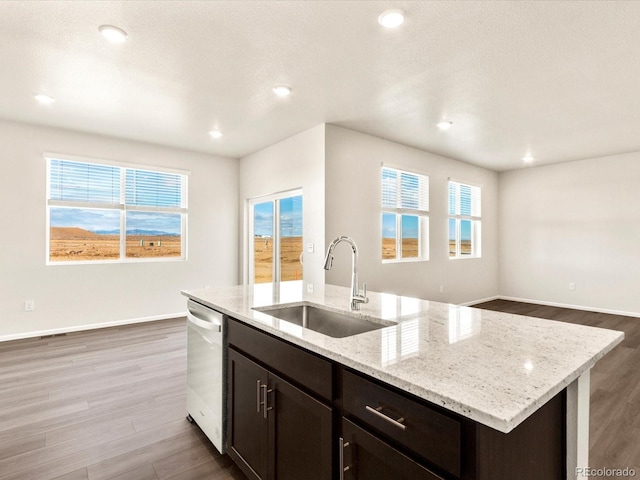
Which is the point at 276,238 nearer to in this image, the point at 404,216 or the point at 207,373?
the point at 404,216

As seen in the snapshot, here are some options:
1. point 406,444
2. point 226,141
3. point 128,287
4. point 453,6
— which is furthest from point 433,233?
point 406,444

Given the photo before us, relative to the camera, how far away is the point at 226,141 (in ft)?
16.6

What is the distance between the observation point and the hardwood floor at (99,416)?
189cm

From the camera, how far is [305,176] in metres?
4.55

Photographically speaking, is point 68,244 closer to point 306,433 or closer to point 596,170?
point 306,433

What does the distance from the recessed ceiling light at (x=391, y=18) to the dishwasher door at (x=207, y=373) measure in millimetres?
2122

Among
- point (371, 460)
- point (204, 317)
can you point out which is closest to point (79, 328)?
point (204, 317)

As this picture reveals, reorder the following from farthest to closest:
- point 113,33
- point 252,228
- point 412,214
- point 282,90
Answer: point 252,228 → point 412,214 → point 282,90 → point 113,33

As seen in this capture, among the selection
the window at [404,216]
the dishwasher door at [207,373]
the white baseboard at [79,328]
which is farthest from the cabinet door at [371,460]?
the white baseboard at [79,328]

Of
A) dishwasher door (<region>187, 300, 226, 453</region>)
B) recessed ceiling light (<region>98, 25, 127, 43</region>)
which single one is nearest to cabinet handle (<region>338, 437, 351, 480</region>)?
dishwasher door (<region>187, 300, 226, 453</region>)

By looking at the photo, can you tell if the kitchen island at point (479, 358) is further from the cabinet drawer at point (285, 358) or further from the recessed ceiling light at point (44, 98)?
the recessed ceiling light at point (44, 98)

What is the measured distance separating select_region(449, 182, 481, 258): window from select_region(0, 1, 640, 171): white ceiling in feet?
5.96

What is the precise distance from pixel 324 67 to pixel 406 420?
2764 millimetres

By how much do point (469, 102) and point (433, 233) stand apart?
2.59 metres
